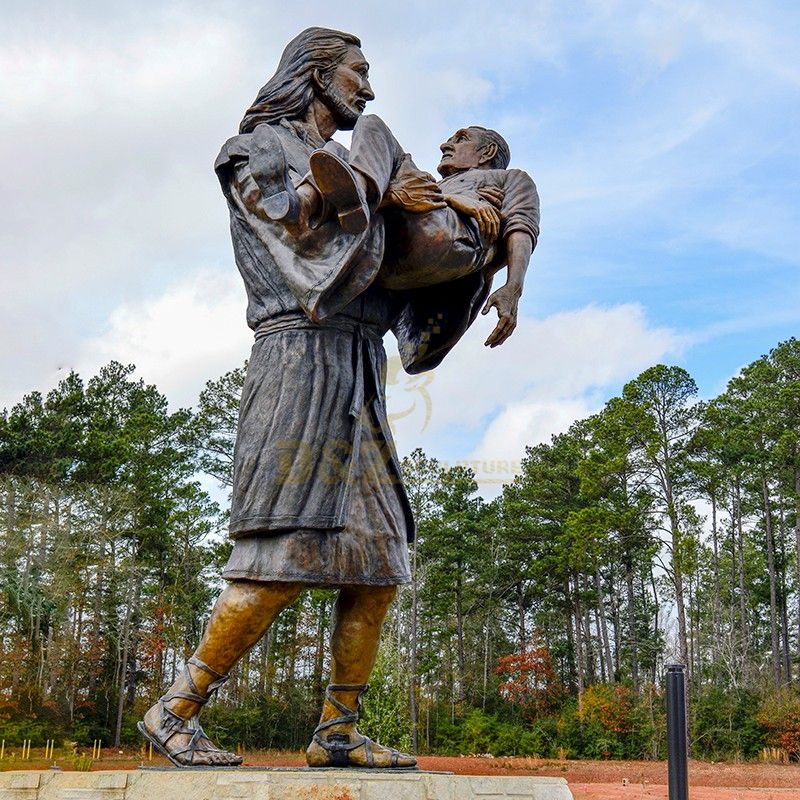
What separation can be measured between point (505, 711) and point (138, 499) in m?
16.2

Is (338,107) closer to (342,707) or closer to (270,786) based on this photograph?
(342,707)

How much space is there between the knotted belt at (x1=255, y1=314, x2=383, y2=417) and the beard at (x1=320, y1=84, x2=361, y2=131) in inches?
Answer: 34.7

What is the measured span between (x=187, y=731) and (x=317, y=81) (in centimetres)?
259

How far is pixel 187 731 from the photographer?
345 centimetres

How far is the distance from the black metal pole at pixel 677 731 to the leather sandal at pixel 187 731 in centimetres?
144

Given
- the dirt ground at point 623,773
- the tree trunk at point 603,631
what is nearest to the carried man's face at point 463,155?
the dirt ground at point 623,773

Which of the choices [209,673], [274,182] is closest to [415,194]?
[274,182]

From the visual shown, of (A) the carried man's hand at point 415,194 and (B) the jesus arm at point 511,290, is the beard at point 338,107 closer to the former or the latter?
(A) the carried man's hand at point 415,194

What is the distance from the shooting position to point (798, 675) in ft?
144

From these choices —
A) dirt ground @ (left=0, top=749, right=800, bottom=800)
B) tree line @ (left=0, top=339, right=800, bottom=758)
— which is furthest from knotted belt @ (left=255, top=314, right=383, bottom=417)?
tree line @ (left=0, top=339, right=800, bottom=758)

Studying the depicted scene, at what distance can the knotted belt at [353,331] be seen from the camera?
376 cm

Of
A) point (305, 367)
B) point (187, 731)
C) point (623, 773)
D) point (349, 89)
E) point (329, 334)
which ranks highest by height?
point (349, 89)

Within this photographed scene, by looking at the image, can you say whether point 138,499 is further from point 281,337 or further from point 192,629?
point 281,337

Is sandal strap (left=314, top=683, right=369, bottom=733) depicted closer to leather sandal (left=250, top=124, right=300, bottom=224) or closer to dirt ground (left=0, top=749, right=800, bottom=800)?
leather sandal (left=250, top=124, right=300, bottom=224)
